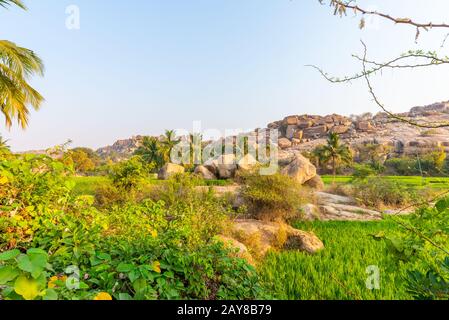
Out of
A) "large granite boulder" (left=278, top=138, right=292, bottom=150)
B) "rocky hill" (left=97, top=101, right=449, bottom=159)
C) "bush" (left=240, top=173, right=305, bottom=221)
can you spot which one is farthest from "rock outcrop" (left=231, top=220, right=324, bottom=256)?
"large granite boulder" (left=278, top=138, right=292, bottom=150)

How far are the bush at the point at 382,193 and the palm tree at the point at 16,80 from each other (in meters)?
13.8

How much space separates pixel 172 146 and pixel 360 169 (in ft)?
94.9

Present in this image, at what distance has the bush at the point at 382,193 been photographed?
42.7 ft

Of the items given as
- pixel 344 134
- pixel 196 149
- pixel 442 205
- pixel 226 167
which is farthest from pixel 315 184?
pixel 344 134

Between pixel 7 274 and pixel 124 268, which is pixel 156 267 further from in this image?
pixel 7 274

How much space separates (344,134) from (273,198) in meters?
68.2

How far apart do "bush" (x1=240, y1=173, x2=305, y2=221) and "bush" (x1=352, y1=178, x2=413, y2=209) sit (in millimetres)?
5204

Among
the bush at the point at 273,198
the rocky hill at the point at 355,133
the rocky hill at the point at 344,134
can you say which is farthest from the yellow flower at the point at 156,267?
the rocky hill at the point at 344,134

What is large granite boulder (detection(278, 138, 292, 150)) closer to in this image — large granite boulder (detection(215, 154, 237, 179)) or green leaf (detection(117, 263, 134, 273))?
large granite boulder (detection(215, 154, 237, 179))

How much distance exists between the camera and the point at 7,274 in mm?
946

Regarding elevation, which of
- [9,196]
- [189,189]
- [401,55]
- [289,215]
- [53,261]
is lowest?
[289,215]

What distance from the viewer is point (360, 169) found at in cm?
1691

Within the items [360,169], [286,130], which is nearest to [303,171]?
[360,169]
